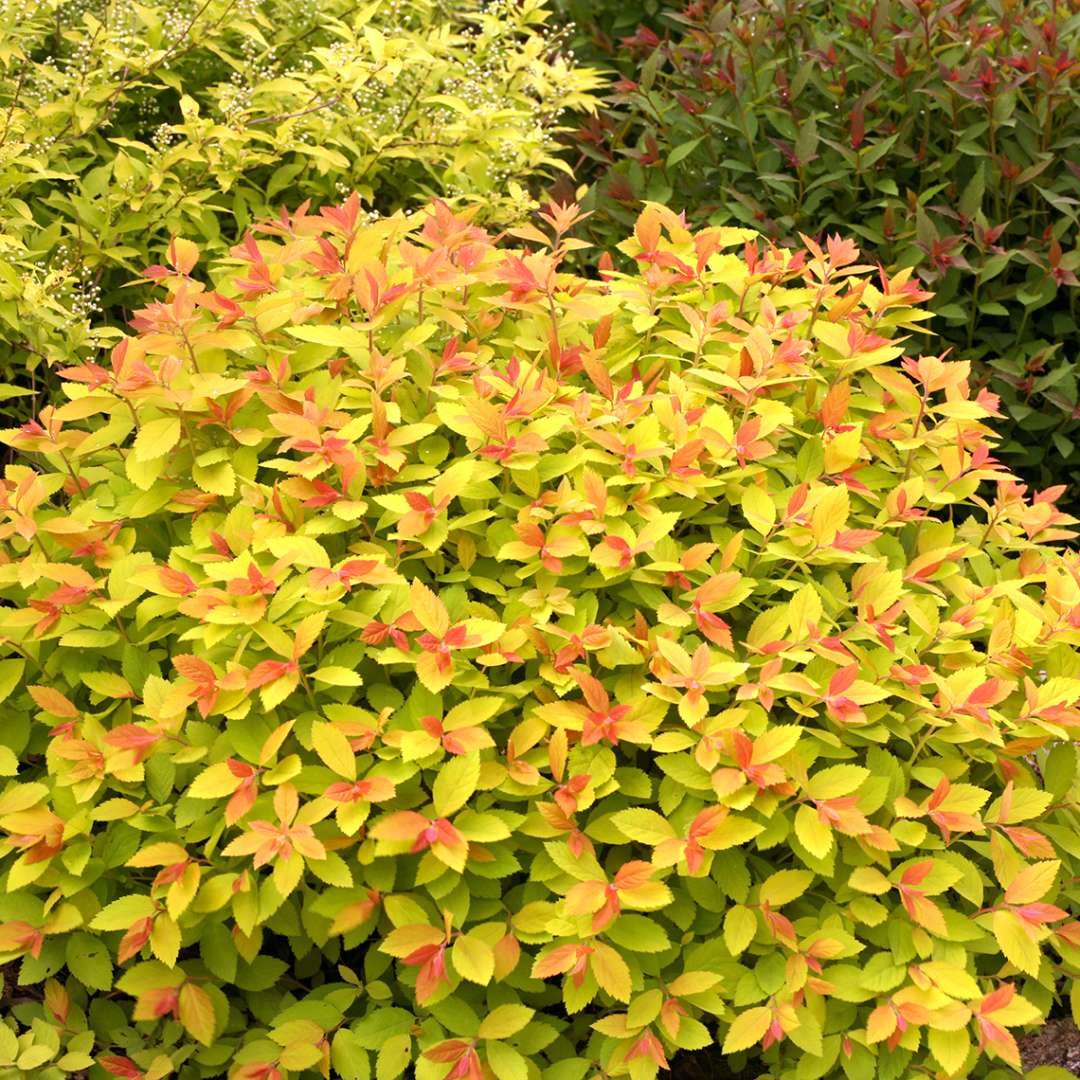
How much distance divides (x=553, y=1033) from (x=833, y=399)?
4.08 ft

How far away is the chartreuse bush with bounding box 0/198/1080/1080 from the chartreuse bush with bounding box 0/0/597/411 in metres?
0.86

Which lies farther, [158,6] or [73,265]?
[158,6]

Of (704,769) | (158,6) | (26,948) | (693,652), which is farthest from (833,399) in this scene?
(158,6)

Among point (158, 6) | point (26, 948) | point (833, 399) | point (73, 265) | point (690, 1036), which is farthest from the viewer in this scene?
point (158, 6)

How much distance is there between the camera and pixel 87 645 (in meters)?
2.19

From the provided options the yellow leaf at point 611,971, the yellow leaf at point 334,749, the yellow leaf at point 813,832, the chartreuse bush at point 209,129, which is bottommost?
the yellow leaf at point 611,971

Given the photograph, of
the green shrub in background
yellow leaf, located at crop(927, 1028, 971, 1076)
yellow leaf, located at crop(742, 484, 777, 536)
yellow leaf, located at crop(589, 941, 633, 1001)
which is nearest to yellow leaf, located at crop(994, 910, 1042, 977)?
yellow leaf, located at crop(927, 1028, 971, 1076)

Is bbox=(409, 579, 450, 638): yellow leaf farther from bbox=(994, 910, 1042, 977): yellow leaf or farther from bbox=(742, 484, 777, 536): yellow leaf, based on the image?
bbox=(994, 910, 1042, 977): yellow leaf

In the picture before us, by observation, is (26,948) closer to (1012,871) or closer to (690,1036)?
(690,1036)

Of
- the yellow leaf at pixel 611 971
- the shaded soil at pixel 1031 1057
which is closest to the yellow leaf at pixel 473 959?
the yellow leaf at pixel 611 971

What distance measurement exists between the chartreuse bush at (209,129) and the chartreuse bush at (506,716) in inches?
34.0

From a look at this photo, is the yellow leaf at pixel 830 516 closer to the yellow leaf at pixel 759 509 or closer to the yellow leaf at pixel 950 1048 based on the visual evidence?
the yellow leaf at pixel 759 509

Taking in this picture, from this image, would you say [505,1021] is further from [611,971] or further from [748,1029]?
[748,1029]

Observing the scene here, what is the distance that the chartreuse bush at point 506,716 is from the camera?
196cm
